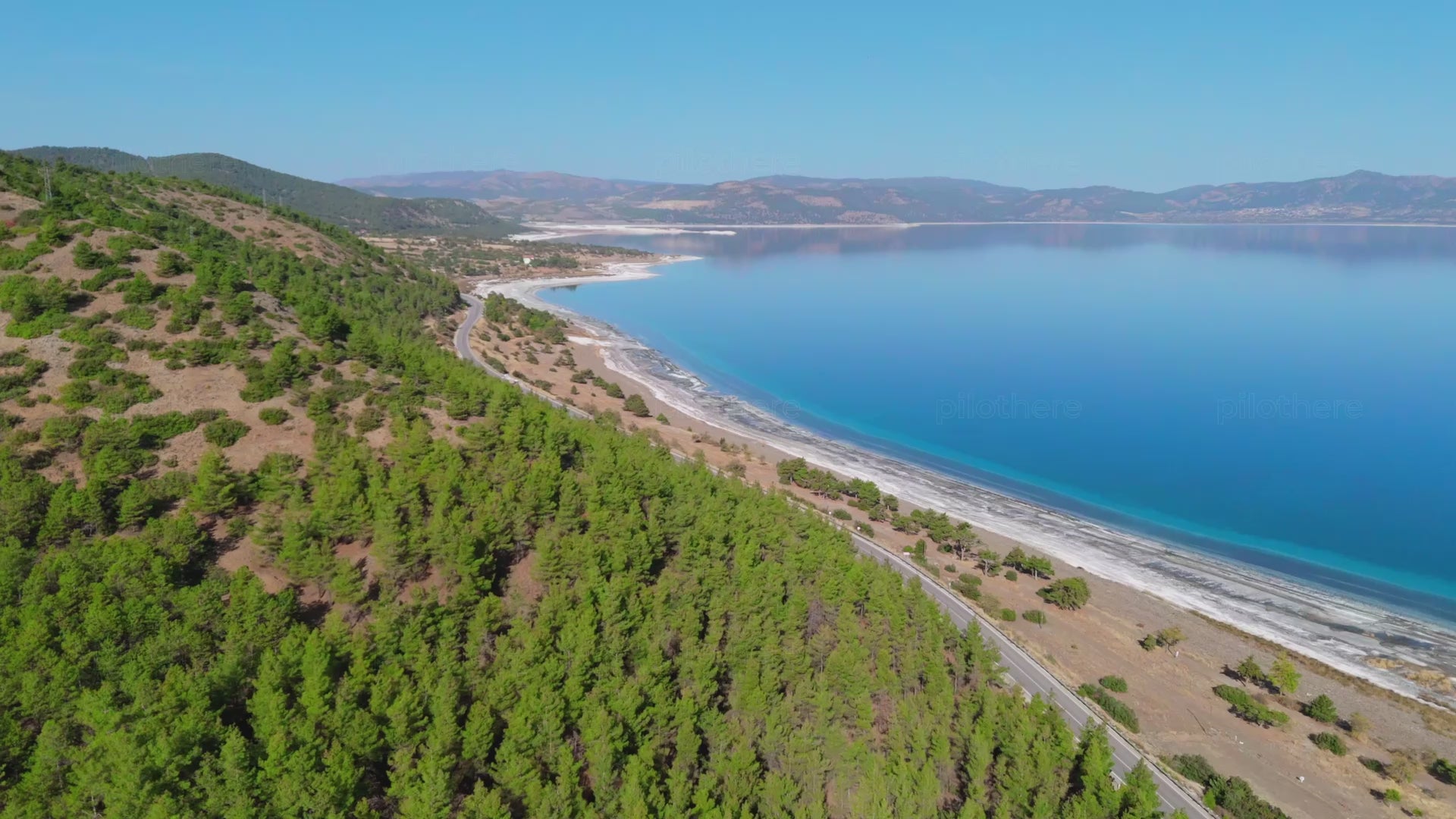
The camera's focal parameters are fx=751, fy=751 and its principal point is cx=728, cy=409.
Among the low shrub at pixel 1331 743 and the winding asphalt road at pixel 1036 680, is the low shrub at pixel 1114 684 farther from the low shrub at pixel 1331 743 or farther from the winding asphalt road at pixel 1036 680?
the low shrub at pixel 1331 743

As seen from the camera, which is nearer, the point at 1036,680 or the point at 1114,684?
the point at 1036,680

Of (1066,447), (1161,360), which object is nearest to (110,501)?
(1066,447)

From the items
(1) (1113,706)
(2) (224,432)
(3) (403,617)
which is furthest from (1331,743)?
(2) (224,432)

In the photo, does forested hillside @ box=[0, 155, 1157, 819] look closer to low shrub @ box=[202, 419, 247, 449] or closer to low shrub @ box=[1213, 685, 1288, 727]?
low shrub @ box=[202, 419, 247, 449]

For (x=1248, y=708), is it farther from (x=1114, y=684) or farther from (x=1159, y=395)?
(x=1159, y=395)

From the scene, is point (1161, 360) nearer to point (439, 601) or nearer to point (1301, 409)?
point (1301, 409)

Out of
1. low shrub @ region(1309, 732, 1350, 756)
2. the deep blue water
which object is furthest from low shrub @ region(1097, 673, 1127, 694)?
the deep blue water

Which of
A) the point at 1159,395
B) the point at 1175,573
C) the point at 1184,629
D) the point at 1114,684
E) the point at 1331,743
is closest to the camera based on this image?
the point at 1331,743
